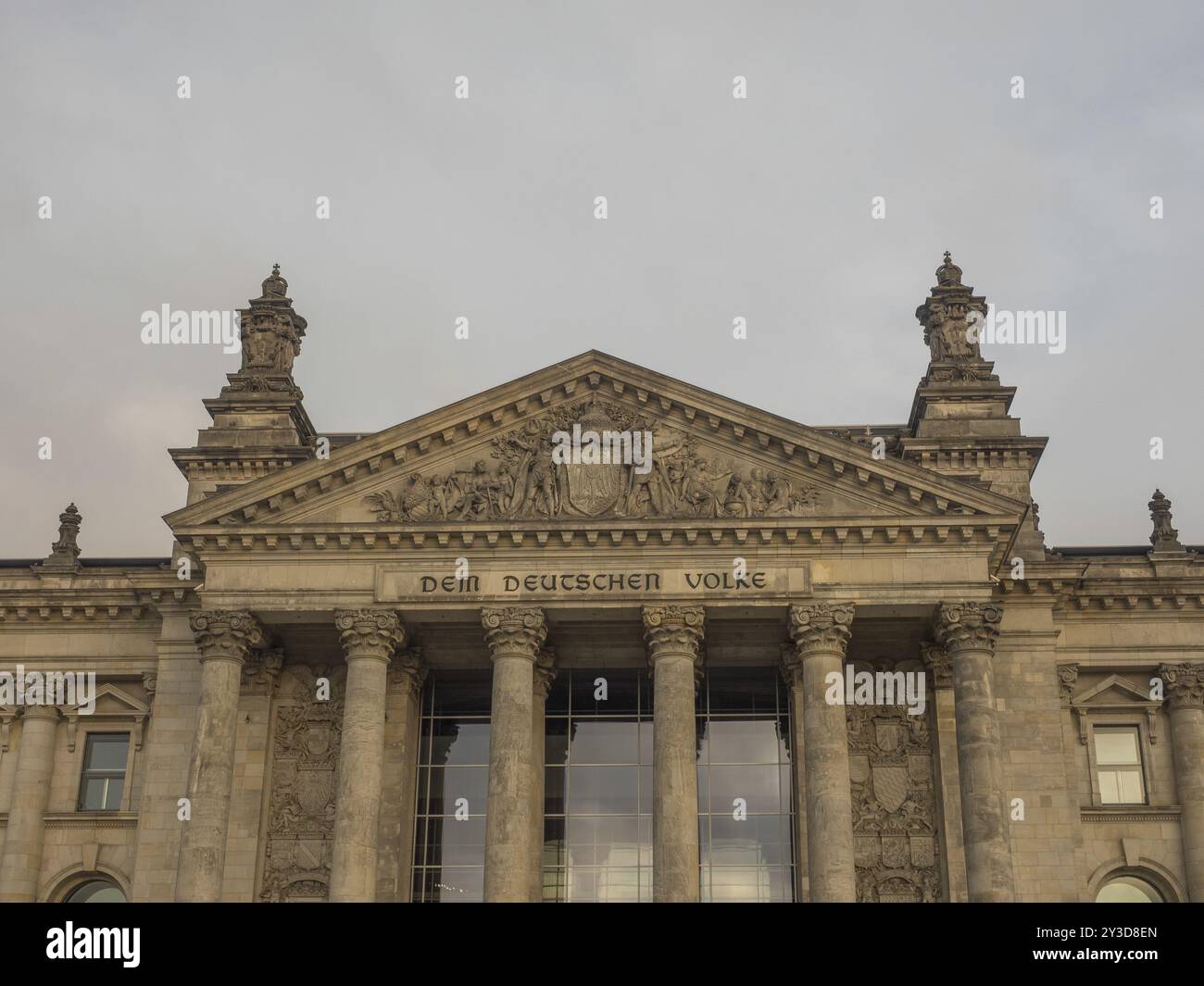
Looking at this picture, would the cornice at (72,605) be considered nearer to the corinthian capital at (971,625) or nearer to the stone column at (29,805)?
the stone column at (29,805)

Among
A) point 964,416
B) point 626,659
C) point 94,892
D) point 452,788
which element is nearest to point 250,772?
point 452,788

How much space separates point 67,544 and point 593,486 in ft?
56.8

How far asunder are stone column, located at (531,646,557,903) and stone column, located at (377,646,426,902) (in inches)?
132

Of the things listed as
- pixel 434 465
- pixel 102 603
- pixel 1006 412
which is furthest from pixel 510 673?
pixel 1006 412

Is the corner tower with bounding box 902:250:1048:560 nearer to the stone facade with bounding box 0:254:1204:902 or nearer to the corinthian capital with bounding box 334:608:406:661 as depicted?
the stone facade with bounding box 0:254:1204:902

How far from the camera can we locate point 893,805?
3975 cm

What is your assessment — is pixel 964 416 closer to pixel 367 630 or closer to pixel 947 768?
pixel 947 768

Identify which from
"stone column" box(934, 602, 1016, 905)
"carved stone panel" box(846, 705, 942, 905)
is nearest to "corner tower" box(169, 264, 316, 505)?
"carved stone panel" box(846, 705, 942, 905)

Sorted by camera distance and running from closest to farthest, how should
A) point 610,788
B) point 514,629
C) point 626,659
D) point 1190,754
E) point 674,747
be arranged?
point 674,747, point 514,629, point 610,788, point 1190,754, point 626,659

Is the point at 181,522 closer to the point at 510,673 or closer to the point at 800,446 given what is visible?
the point at 510,673

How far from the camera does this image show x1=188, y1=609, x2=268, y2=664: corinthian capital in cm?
3862

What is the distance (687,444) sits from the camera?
40.0m
